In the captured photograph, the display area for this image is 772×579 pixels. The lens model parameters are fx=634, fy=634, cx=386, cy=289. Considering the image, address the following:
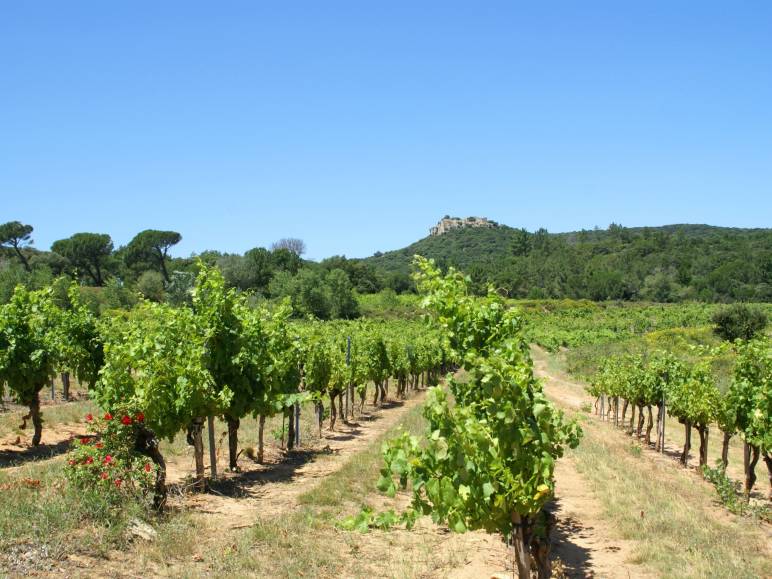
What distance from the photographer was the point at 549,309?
82500 mm

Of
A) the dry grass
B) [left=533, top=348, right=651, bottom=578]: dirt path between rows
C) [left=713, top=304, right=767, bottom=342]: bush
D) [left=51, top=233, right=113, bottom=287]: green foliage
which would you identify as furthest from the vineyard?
[left=51, top=233, right=113, bottom=287]: green foliage

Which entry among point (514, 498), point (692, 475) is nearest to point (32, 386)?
point (514, 498)

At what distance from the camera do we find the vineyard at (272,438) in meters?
5.42

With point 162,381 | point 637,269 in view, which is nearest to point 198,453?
point 162,381

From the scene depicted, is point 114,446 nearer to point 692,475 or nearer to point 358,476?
point 358,476

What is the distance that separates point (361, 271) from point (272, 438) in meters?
79.2

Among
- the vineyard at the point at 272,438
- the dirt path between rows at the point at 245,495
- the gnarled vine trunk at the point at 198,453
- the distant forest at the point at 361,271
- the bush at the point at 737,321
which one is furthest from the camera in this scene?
the distant forest at the point at 361,271

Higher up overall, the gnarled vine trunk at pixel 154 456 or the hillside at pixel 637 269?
the hillside at pixel 637 269

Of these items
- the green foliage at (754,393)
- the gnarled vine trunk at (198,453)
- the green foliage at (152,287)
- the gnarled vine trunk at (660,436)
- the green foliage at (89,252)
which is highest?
the green foliage at (89,252)

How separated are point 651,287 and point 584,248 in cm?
3626

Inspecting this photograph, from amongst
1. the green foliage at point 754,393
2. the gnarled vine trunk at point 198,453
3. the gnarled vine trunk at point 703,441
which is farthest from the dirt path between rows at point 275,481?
the gnarled vine trunk at point 703,441

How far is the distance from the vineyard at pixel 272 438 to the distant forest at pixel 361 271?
107ft

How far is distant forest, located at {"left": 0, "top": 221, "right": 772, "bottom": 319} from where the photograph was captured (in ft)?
210

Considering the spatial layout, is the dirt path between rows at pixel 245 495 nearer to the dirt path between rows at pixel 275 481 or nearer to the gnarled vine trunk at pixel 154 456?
the dirt path between rows at pixel 275 481
